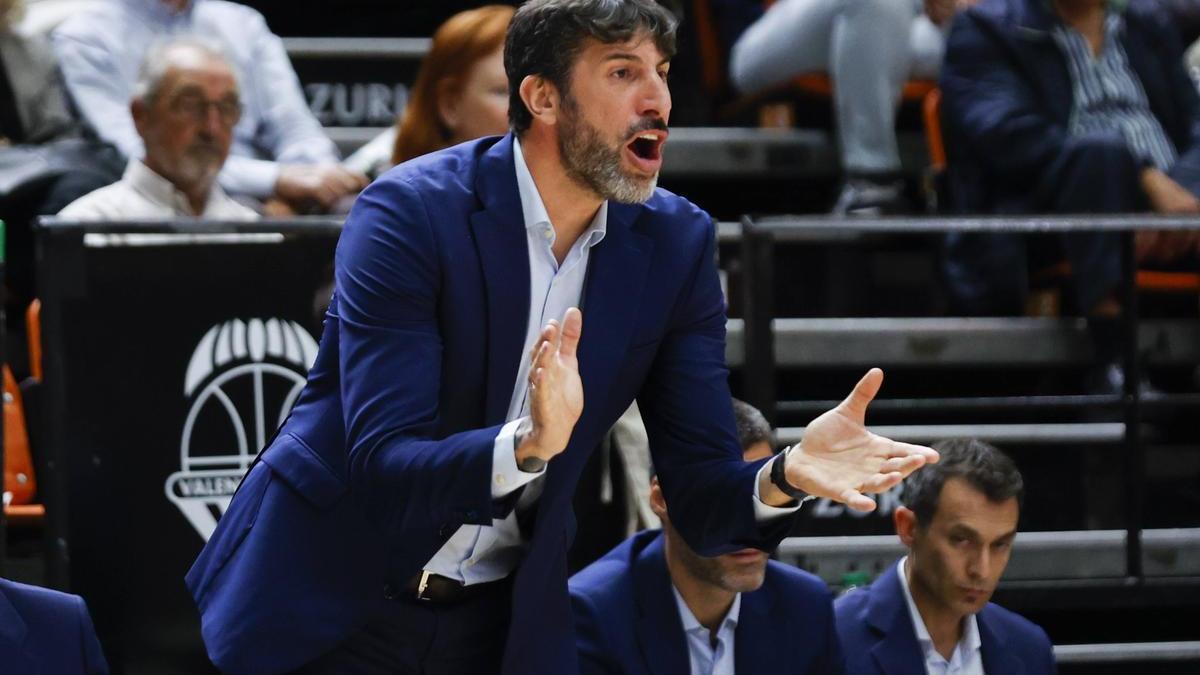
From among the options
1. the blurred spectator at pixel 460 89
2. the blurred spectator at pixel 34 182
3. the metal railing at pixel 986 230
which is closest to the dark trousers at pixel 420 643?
the metal railing at pixel 986 230

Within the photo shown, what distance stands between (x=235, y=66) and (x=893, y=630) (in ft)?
7.71

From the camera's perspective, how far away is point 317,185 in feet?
15.3

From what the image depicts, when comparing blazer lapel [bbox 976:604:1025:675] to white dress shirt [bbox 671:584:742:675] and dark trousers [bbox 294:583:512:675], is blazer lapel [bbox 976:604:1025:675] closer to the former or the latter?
white dress shirt [bbox 671:584:742:675]

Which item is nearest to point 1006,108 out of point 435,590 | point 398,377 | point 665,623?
point 665,623

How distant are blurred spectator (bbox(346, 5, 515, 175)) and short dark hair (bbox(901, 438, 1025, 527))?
4.05 ft

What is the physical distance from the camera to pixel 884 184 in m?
5.40

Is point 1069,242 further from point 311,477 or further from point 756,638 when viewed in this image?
point 311,477

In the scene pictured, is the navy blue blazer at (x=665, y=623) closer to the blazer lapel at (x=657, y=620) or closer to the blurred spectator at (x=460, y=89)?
the blazer lapel at (x=657, y=620)

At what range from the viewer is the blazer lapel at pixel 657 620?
3.48 m

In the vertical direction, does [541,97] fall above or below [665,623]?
above

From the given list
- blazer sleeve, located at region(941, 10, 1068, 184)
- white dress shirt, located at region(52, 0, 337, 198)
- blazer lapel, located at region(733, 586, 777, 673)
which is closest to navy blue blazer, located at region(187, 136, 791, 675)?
blazer lapel, located at region(733, 586, 777, 673)

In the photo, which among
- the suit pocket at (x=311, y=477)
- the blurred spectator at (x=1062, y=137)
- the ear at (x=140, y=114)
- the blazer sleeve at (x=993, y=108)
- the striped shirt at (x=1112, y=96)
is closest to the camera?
the suit pocket at (x=311, y=477)

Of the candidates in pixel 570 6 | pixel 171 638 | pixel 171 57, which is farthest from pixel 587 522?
pixel 570 6

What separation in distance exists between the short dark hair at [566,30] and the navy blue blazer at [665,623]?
1.25 m
